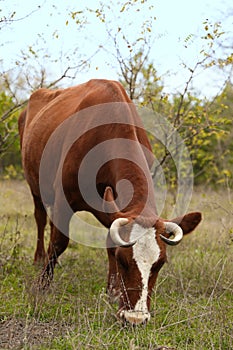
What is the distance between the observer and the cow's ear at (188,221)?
4.96m

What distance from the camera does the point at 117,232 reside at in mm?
4551

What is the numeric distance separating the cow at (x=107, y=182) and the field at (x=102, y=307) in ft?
0.61

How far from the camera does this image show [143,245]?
4516mm

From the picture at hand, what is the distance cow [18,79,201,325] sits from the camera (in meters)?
4.54

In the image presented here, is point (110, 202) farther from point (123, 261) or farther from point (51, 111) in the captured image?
point (51, 111)

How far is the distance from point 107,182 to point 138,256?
140 cm

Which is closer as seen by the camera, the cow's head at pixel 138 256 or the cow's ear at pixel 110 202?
the cow's head at pixel 138 256

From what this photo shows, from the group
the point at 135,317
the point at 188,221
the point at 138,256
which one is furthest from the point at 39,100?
the point at 135,317

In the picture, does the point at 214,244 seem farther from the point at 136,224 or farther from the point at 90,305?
the point at 136,224

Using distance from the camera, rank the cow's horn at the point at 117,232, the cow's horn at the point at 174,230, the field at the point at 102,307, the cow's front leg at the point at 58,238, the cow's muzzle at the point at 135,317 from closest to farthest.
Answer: the field at the point at 102,307 < the cow's muzzle at the point at 135,317 < the cow's horn at the point at 117,232 < the cow's horn at the point at 174,230 < the cow's front leg at the point at 58,238

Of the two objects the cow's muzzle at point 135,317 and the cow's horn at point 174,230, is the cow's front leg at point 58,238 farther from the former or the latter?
the cow's muzzle at point 135,317

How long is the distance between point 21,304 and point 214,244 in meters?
3.95

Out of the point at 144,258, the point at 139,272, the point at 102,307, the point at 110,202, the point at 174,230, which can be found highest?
the point at 110,202

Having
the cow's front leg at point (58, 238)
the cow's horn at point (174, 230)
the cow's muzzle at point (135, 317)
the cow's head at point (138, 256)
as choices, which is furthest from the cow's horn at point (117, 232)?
the cow's front leg at point (58, 238)
